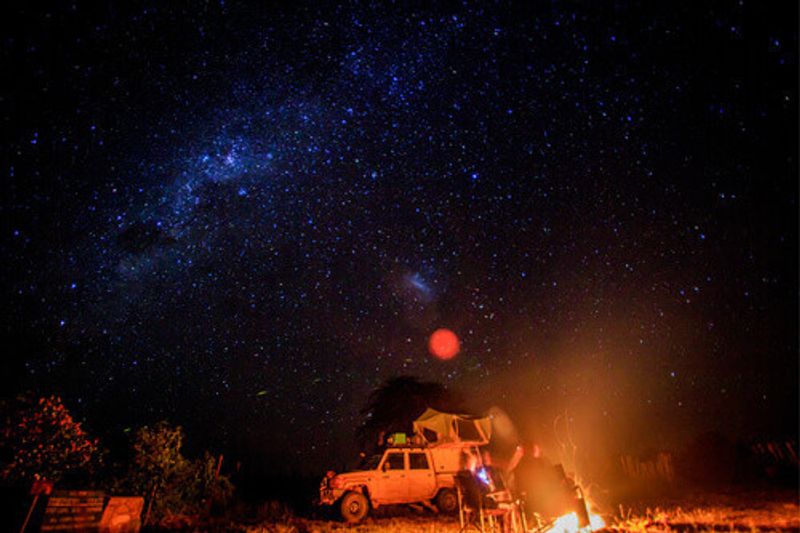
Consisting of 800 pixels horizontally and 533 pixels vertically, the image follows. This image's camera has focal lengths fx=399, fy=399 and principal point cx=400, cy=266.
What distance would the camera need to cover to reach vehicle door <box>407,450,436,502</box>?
12781 mm

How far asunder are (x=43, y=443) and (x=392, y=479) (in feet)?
32.9

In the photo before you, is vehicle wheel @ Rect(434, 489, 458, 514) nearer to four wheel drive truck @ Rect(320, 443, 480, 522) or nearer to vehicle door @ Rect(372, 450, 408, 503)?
four wheel drive truck @ Rect(320, 443, 480, 522)

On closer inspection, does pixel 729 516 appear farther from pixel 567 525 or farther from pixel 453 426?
pixel 453 426

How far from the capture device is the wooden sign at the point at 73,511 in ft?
25.2

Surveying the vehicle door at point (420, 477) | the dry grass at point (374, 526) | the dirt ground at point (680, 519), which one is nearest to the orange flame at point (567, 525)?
the dirt ground at point (680, 519)

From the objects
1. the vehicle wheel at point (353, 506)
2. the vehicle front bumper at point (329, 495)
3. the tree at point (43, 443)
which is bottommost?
the vehicle wheel at point (353, 506)

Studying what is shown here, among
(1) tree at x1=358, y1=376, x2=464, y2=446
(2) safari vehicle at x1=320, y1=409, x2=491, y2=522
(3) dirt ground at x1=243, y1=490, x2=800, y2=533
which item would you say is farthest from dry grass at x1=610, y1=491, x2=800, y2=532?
(1) tree at x1=358, y1=376, x2=464, y2=446

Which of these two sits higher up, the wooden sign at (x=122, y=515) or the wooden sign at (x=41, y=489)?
the wooden sign at (x=41, y=489)

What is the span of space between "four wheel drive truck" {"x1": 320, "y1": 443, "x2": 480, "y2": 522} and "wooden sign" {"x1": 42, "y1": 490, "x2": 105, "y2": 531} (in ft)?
18.1

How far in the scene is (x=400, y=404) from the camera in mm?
33344

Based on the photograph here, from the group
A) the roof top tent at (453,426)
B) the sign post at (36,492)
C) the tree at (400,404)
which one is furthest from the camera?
the tree at (400,404)

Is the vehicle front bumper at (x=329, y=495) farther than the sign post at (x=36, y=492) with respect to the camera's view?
Yes

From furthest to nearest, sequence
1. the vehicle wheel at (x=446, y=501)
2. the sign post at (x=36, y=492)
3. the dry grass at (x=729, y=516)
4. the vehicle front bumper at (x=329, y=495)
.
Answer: the vehicle wheel at (x=446, y=501), the vehicle front bumper at (x=329, y=495), the dry grass at (x=729, y=516), the sign post at (x=36, y=492)

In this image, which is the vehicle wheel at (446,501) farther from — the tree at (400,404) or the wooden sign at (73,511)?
the tree at (400,404)
